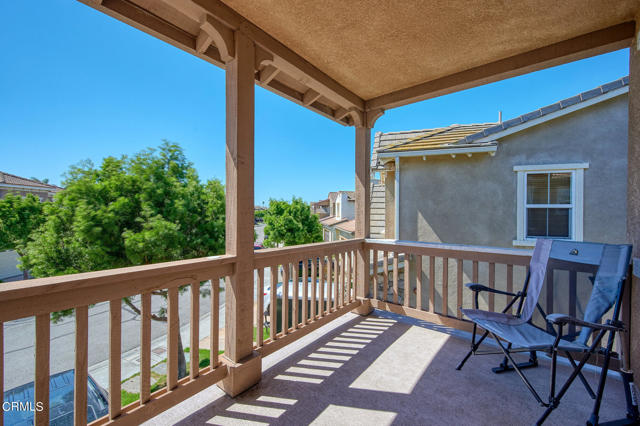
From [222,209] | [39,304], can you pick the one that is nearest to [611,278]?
[39,304]

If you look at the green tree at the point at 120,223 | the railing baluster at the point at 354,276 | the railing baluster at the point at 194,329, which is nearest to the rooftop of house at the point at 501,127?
the railing baluster at the point at 354,276

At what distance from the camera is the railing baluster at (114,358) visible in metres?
1.41

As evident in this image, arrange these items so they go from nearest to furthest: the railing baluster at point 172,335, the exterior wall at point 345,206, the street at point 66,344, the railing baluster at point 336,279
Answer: the railing baluster at point 172,335 < the railing baluster at point 336,279 < the street at point 66,344 < the exterior wall at point 345,206

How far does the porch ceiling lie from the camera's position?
6.09 feet

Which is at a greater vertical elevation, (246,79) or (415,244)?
(246,79)

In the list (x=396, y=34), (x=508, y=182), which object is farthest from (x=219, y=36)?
(x=508, y=182)

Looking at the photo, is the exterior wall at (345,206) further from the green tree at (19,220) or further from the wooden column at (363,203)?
the green tree at (19,220)

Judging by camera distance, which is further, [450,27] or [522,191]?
[522,191]

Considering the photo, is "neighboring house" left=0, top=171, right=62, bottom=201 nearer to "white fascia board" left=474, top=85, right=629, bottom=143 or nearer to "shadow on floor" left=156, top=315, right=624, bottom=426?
"shadow on floor" left=156, top=315, right=624, bottom=426

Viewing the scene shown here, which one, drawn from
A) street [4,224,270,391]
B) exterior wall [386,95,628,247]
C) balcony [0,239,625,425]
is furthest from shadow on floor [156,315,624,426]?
street [4,224,270,391]

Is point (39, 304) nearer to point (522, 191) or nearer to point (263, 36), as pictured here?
point (263, 36)

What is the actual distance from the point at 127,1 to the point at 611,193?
20.6ft

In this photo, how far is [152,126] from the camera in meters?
10.8

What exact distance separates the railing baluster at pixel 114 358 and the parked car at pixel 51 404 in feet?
0.87
